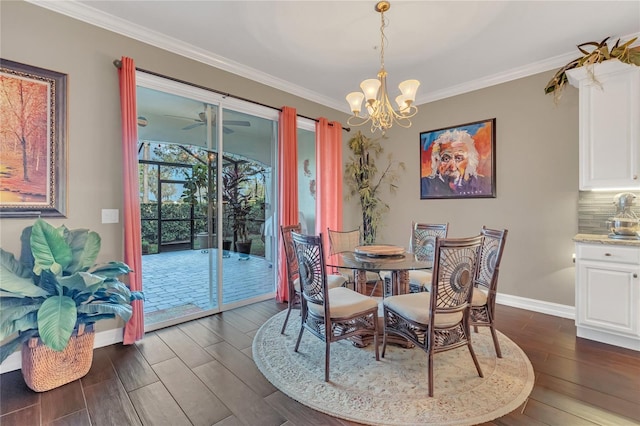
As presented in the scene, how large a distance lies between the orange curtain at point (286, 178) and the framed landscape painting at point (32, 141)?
2193 mm

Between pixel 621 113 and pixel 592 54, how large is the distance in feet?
2.12

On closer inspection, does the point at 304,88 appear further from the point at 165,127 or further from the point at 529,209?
the point at 529,209

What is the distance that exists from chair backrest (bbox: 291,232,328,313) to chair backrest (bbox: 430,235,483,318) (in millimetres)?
776

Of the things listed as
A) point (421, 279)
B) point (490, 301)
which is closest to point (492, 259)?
point (490, 301)

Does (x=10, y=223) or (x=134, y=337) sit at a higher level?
(x=10, y=223)

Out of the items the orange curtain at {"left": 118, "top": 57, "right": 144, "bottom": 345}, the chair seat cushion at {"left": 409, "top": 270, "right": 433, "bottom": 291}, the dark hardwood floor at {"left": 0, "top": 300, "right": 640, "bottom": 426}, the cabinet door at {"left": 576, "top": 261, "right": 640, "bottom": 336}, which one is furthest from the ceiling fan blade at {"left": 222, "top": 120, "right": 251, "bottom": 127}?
the cabinet door at {"left": 576, "top": 261, "right": 640, "bottom": 336}

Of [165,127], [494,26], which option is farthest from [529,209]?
[165,127]

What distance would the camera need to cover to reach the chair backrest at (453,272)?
1.90 metres

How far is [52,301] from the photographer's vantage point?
1.87 m

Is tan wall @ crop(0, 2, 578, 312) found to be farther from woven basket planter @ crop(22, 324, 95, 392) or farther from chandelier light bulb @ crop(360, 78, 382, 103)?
chandelier light bulb @ crop(360, 78, 382, 103)

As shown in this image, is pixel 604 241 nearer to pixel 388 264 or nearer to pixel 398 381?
pixel 388 264

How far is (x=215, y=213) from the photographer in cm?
345

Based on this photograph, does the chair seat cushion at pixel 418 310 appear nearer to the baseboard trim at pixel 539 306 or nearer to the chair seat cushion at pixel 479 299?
the chair seat cushion at pixel 479 299

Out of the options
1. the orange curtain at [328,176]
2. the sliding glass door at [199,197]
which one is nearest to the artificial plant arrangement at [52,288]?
the sliding glass door at [199,197]
